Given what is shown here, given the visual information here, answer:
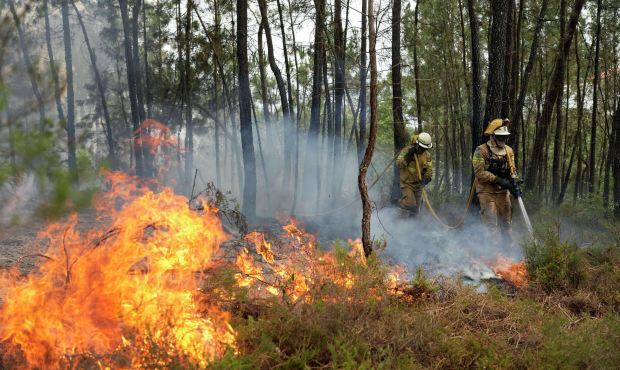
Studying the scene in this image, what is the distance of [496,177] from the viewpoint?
7.59 metres

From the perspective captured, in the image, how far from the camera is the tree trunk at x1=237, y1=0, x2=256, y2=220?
35.0 feet

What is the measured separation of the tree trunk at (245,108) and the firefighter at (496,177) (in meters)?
5.45

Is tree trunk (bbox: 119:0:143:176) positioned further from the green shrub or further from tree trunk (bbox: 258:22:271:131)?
the green shrub

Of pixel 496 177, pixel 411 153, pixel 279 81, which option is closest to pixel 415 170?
pixel 411 153

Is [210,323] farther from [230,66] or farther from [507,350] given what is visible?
[230,66]

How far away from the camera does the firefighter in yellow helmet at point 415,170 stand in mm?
8773

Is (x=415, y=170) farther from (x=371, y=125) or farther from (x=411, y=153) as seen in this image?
(x=371, y=125)

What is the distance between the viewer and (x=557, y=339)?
3.62m

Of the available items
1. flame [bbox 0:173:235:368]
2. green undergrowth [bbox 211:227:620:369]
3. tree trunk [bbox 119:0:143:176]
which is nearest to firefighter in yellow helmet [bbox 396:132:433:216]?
green undergrowth [bbox 211:227:620:369]

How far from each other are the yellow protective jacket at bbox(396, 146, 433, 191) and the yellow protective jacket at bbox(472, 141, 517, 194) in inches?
44.1

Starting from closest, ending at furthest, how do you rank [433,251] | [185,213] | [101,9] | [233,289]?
[233,289] → [185,213] → [433,251] → [101,9]

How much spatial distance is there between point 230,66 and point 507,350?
22339 mm

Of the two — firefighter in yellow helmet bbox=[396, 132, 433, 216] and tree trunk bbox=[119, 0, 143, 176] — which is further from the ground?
→ tree trunk bbox=[119, 0, 143, 176]

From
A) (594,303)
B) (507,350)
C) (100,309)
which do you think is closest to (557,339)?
(507,350)
